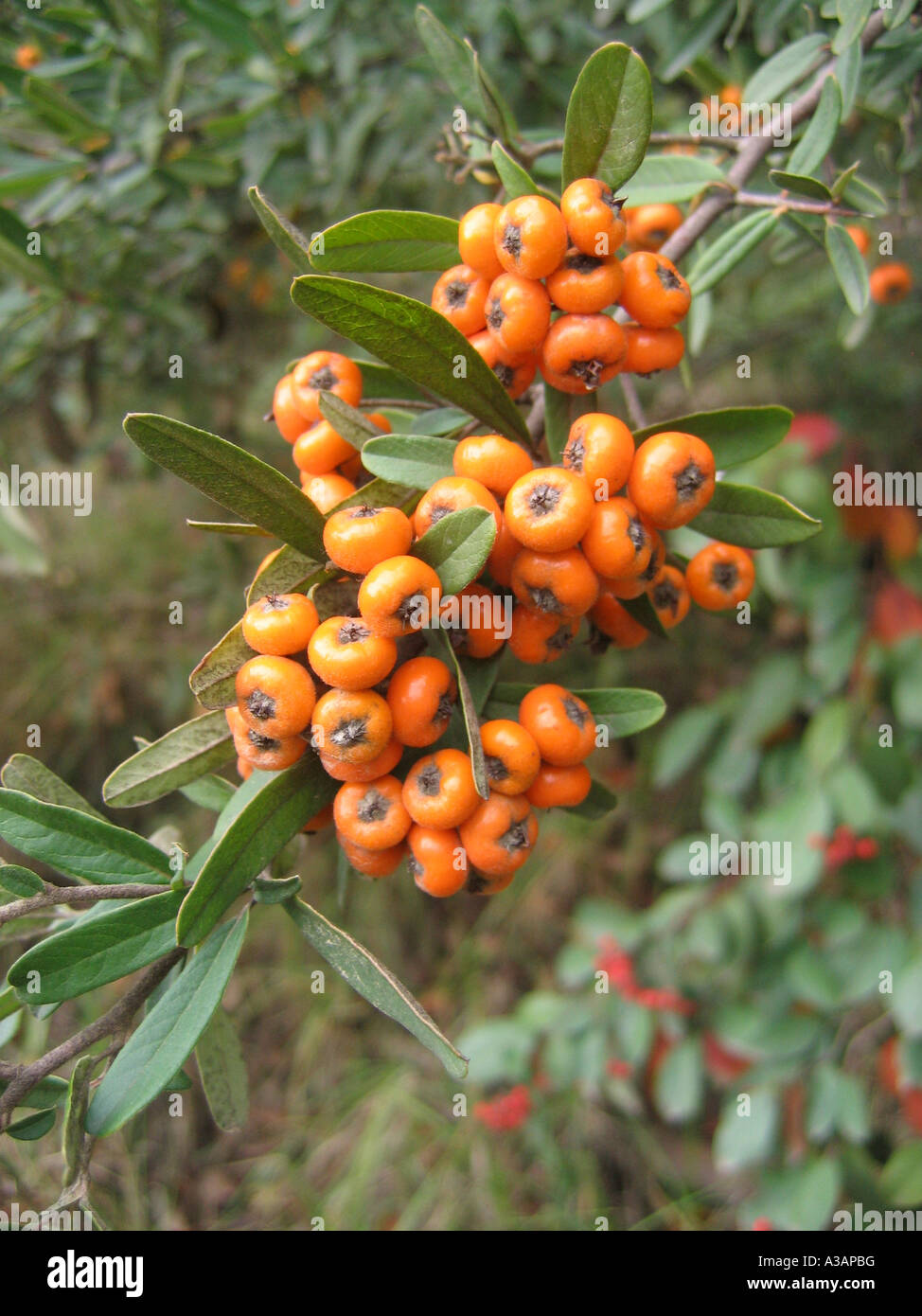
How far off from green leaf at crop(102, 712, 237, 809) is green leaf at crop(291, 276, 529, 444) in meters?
0.48

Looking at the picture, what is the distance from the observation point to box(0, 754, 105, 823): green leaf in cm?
111

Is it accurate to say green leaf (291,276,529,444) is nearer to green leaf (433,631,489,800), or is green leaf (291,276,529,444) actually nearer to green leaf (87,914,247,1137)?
green leaf (433,631,489,800)

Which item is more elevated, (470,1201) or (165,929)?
(165,929)

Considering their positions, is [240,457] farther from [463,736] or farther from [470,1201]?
[470,1201]

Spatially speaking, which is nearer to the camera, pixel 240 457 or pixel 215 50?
pixel 240 457

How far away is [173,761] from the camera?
3.48 ft

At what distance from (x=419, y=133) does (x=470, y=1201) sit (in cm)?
403

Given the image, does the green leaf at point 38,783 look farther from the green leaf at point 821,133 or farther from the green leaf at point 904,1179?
the green leaf at point 904,1179

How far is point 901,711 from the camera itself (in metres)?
2.77

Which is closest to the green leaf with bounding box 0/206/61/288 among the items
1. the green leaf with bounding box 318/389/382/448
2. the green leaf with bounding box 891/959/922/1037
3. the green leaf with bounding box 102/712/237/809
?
the green leaf with bounding box 318/389/382/448

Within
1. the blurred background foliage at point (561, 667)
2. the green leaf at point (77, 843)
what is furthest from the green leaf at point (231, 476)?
the blurred background foliage at point (561, 667)

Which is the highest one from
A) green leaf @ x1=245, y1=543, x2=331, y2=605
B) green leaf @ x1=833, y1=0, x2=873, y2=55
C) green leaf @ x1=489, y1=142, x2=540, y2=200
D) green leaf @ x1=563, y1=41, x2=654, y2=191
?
green leaf @ x1=833, y1=0, x2=873, y2=55

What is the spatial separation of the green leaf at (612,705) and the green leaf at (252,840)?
24cm

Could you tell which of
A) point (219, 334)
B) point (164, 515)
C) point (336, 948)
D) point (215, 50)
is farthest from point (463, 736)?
point (164, 515)
